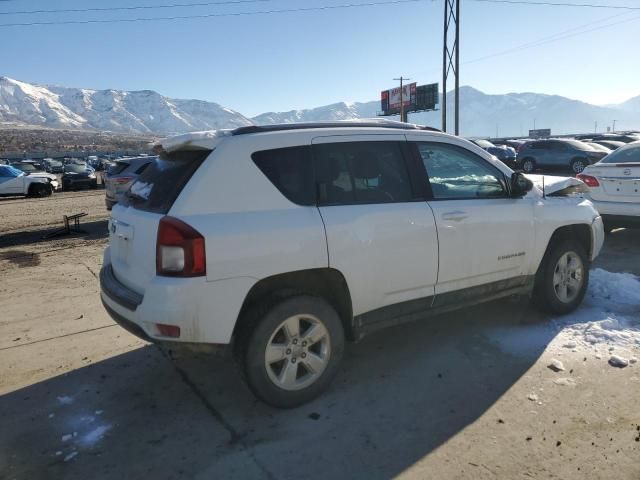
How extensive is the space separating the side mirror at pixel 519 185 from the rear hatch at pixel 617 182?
384 cm

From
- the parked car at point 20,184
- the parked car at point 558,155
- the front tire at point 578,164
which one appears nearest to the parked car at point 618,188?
the parked car at point 558,155

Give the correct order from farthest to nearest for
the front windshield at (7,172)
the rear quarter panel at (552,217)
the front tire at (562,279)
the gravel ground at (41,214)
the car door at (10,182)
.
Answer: the front windshield at (7,172) → the car door at (10,182) → the gravel ground at (41,214) → the front tire at (562,279) → the rear quarter panel at (552,217)

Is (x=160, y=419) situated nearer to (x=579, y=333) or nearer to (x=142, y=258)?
(x=142, y=258)

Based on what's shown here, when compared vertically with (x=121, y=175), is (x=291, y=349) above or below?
below

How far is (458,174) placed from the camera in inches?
165

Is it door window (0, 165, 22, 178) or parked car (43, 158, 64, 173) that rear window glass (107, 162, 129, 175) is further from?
parked car (43, 158, 64, 173)

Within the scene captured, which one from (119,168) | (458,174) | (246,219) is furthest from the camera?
(119,168)

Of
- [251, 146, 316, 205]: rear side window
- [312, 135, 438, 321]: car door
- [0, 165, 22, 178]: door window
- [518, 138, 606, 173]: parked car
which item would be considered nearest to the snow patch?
[312, 135, 438, 321]: car door

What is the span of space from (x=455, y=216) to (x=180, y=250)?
2114mm

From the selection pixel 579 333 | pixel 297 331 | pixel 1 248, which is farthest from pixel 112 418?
pixel 1 248

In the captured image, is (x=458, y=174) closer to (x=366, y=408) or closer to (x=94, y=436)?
(x=366, y=408)

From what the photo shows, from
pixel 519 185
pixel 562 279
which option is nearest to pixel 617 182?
pixel 562 279

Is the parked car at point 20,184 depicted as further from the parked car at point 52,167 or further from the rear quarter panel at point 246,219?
the parked car at point 52,167

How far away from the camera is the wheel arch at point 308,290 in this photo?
→ 127 inches
